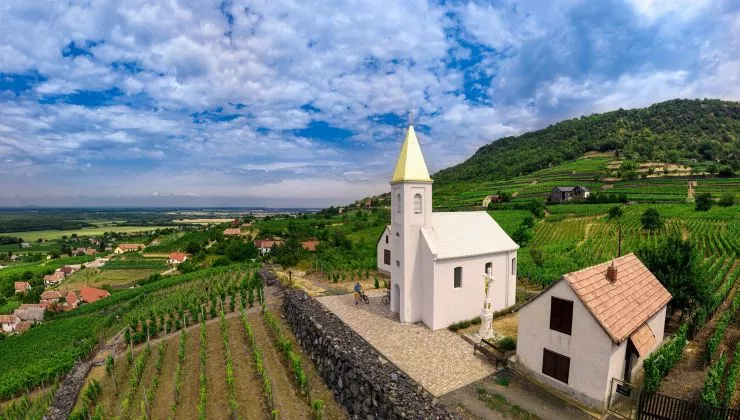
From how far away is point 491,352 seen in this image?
1473 cm

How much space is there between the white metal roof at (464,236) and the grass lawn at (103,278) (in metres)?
61.2

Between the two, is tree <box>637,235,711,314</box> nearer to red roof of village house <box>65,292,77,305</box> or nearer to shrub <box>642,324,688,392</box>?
shrub <box>642,324,688,392</box>

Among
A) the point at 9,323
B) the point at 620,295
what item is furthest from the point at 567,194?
the point at 9,323

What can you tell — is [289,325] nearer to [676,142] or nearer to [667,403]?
[667,403]

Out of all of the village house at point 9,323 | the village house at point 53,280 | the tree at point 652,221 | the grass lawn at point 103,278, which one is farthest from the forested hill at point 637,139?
the village house at point 53,280

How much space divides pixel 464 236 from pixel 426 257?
3205 millimetres

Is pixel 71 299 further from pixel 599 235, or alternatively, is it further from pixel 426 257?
pixel 599 235

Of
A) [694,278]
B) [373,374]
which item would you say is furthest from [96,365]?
[694,278]

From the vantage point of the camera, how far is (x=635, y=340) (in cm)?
1216

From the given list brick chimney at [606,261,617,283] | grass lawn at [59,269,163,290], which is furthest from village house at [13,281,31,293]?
brick chimney at [606,261,617,283]

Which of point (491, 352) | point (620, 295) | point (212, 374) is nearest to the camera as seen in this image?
point (620, 295)

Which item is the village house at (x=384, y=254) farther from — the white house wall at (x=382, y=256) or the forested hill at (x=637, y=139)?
the forested hill at (x=637, y=139)

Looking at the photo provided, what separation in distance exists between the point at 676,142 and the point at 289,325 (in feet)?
454

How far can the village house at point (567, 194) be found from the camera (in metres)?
76.4
